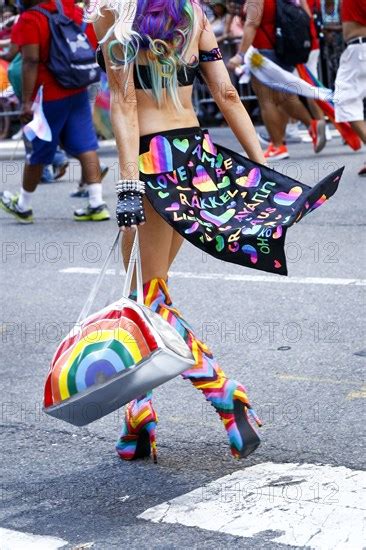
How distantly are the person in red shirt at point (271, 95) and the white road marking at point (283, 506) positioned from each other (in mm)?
7919

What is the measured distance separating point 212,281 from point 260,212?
325 cm

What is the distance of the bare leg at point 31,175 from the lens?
9.61 m

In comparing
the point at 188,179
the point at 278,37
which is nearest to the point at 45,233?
the point at 278,37

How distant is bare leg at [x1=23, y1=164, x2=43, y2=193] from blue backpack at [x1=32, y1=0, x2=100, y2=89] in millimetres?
748

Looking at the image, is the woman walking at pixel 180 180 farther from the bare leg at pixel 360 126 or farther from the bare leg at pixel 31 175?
the bare leg at pixel 360 126

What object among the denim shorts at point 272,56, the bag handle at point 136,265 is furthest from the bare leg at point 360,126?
the bag handle at point 136,265

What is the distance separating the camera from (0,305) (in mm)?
7207

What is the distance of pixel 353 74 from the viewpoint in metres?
10.5

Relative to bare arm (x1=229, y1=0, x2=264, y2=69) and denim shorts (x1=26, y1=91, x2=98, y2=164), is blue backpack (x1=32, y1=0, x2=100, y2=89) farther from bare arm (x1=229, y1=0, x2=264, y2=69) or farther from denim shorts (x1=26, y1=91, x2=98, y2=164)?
bare arm (x1=229, y1=0, x2=264, y2=69)

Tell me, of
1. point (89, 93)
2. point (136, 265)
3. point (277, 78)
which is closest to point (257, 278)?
point (136, 265)

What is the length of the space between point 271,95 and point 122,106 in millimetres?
8066

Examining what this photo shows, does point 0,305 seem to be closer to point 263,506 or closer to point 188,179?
point 188,179

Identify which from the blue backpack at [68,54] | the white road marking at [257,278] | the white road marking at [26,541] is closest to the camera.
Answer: the white road marking at [26,541]

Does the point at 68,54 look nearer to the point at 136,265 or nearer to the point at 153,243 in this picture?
the point at 153,243
